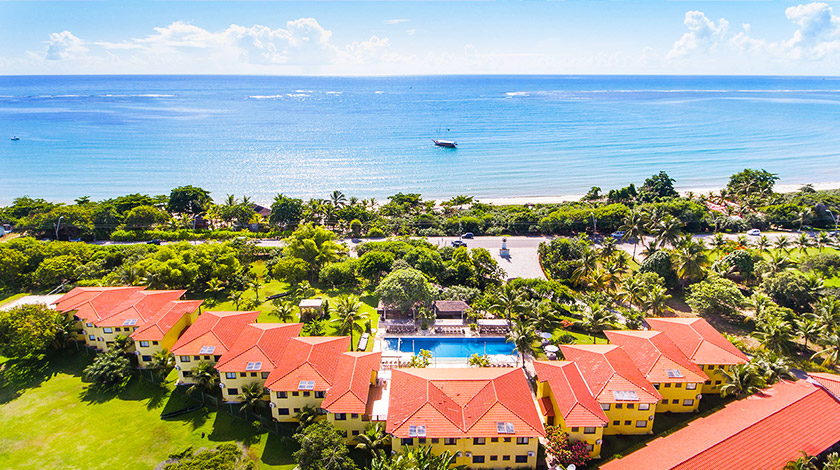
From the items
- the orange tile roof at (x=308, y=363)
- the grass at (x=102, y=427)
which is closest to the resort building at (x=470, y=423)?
the orange tile roof at (x=308, y=363)

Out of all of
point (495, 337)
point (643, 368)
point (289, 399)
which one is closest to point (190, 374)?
point (289, 399)

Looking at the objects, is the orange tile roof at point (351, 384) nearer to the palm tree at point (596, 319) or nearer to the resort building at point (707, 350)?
the palm tree at point (596, 319)

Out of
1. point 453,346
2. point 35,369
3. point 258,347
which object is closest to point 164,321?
point 258,347

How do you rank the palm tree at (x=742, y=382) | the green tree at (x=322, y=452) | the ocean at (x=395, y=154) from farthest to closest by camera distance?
1. the ocean at (x=395, y=154)
2. the palm tree at (x=742, y=382)
3. the green tree at (x=322, y=452)

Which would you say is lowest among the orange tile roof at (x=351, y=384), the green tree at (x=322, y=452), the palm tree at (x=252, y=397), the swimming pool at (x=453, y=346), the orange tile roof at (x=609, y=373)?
the swimming pool at (x=453, y=346)

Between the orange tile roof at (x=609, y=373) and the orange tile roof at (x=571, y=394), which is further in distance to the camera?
the orange tile roof at (x=609, y=373)

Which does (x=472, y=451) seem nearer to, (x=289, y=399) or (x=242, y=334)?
(x=289, y=399)

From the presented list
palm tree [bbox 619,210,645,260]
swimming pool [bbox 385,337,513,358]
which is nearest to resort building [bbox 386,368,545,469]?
swimming pool [bbox 385,337,513,358]

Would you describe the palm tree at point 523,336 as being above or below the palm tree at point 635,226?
below
